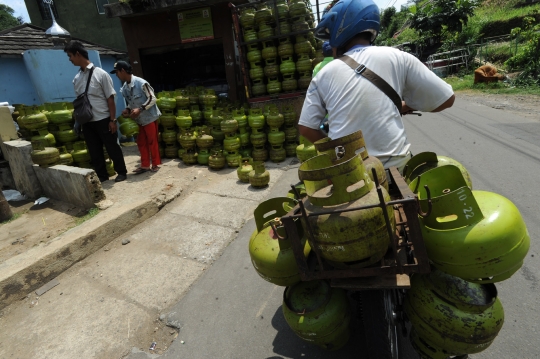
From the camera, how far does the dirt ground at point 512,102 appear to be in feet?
29.1

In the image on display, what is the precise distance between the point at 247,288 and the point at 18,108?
5.29 metres

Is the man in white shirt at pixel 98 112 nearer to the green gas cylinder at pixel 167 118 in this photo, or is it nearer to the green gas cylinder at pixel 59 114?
the green gas cylinder at pixel 59 114

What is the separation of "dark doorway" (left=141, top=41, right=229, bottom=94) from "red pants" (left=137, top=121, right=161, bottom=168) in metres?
4.26

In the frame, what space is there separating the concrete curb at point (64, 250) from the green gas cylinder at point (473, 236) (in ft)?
11.7

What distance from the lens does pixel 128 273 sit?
3.36 meters

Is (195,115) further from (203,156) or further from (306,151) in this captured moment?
(306,151)

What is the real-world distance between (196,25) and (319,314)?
8203mm

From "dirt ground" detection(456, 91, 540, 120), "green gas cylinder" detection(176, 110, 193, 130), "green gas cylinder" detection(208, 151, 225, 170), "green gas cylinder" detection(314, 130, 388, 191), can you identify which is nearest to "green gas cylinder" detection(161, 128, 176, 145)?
"green gas cylinder" detection(176, 110, 193, 130)

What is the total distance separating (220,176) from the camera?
250 inches

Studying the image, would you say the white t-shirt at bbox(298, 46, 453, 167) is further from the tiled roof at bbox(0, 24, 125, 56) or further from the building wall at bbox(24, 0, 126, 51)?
the building wall at bbox(24, 0, 126, 51)

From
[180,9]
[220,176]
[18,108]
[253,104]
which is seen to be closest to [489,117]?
[253,104]

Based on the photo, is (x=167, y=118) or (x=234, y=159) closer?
(x=234, y=159)

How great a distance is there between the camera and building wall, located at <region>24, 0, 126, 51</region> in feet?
55.5

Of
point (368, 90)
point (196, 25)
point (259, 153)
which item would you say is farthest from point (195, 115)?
point (368, 90)
